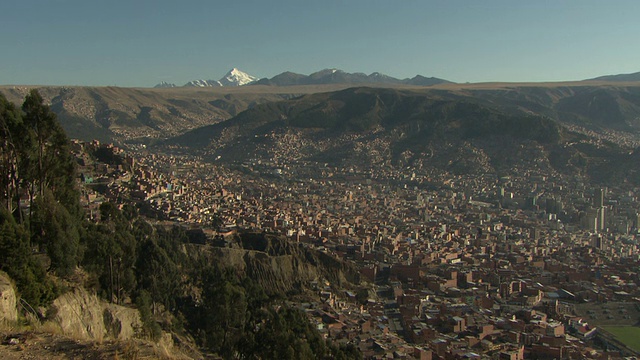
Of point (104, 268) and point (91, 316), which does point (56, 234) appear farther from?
point (91, 316)

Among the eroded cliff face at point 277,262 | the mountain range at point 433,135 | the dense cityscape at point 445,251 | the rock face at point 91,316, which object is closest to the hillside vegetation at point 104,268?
the rock face at point 91,316

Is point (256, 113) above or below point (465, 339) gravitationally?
above

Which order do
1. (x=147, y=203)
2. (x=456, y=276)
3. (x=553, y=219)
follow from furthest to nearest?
1. (x=553, y=219)
2. (x=147, y=203)
3. (x=456, y=276)

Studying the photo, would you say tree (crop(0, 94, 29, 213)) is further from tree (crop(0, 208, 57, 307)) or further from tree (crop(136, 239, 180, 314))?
tree (crop(136, 239, 180, 314))

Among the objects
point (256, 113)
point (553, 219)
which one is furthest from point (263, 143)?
point (553, 219)

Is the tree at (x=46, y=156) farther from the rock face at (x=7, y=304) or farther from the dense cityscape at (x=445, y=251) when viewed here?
the dense cityscape at (x=445, y=251)

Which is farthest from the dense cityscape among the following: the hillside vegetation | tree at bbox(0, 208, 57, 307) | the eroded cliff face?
tree at bbox(0, 208, 57, 307)

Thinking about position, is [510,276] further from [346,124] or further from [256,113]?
[256,113]
